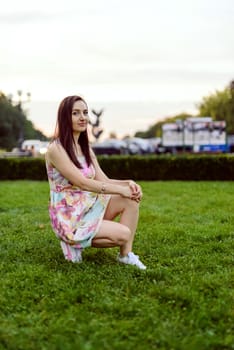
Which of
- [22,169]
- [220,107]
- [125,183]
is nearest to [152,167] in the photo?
[22,169]

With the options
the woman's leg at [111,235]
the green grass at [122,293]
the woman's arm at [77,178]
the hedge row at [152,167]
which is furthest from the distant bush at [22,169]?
the woman's leg at [111,235]

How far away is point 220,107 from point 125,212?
55.2 meters

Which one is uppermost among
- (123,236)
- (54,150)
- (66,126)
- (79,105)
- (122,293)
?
(79,105)

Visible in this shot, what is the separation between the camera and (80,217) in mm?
4410

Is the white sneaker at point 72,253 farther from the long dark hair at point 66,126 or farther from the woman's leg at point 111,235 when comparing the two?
the long dark hair at point 66,126

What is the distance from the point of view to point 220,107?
58.5 meters

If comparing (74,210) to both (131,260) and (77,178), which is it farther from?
(131,260)

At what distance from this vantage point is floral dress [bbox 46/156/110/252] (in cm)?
436

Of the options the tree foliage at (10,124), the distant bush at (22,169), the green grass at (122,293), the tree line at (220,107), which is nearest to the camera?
the green grass at (122,293)

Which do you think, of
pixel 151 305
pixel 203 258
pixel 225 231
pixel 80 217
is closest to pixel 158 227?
pixel 225 231

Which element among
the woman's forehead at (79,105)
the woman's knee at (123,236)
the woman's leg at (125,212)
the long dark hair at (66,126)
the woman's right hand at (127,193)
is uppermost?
the woman's forehead at (79,105)

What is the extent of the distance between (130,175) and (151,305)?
11.1 m

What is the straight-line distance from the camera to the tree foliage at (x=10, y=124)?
146ft

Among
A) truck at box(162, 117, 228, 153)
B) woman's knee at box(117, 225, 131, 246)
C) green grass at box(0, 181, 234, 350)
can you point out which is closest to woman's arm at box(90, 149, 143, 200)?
woman's knee at box(117, 225, 131, 246)
